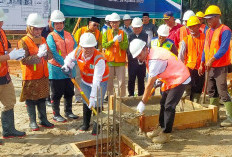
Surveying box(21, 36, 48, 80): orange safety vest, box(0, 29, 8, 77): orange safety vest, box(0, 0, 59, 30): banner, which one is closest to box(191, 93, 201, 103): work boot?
box(21, 36, 48, 80): orange safety vest

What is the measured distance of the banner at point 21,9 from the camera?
23.1 ft

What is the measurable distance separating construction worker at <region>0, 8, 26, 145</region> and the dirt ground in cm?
15

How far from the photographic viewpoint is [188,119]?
5250mm

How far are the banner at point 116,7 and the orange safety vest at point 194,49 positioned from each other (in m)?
3.27

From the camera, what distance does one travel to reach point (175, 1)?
9633 mm

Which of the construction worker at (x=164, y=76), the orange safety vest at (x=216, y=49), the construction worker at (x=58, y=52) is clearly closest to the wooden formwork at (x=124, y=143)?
the construction worker at (x=164, y=76)

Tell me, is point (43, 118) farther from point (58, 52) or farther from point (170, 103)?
point (170, 103)

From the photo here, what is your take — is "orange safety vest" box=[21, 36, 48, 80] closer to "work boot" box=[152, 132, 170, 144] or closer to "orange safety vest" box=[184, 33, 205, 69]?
"work boot" box=[152, 132, 170, 144]

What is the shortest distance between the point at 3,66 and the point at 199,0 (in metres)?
18.8

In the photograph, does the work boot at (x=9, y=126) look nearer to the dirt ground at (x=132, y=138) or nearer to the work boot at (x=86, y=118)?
the dirt ground at (x=132, y=138)

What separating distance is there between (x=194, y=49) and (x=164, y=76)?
5.96 feet

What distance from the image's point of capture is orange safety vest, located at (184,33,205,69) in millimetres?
5785

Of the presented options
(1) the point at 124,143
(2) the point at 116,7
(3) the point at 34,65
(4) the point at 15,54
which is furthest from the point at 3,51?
(2) the point at 116,7

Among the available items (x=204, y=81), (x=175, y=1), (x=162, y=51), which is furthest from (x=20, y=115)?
(x=175, y=1)
